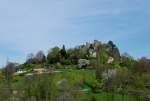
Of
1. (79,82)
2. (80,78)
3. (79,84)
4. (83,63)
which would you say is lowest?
(79,84)

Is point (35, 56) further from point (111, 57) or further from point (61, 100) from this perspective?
point (61, 100)

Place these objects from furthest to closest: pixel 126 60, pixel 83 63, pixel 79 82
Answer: pixel 83 63 → pixel 126 60 → pixel 79 82

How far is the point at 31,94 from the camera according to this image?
144ft

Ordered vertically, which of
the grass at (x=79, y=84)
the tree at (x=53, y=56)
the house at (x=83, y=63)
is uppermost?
the tree at (x=53, y=56)

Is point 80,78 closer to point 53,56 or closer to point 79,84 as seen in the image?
point 79,84

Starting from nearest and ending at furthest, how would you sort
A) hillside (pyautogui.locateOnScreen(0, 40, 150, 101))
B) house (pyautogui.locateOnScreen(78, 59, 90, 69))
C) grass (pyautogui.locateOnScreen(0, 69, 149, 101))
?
hillside (pyautogui.locateOnScreen(0, 40, 150, 101)) < grass (pyautogui.locateOnScreen(0, 69, 149, 101)) < house (pyautogui.locateOnScreen(78, 59, 90, 69))

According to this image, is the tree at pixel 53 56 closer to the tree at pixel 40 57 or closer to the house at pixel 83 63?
the tree at pixel 40 57

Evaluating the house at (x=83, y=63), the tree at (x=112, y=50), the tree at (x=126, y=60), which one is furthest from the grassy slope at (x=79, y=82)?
the tree at (x=112, y=50)

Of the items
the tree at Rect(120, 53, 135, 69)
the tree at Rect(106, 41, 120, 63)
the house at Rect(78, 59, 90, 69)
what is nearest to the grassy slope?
the tree at Rect(120, 53, 135, 69)

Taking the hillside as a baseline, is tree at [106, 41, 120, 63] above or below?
above

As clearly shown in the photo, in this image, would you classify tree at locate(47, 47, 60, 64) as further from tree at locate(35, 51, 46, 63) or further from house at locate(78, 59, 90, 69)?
house at locate(78, 59, 90, 69)

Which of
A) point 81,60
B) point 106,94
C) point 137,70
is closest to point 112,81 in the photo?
point 106,94

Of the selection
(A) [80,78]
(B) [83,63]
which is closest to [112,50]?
(B) [83,63]

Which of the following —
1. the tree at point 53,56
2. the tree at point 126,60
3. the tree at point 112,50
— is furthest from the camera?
the tree at point 112,50
